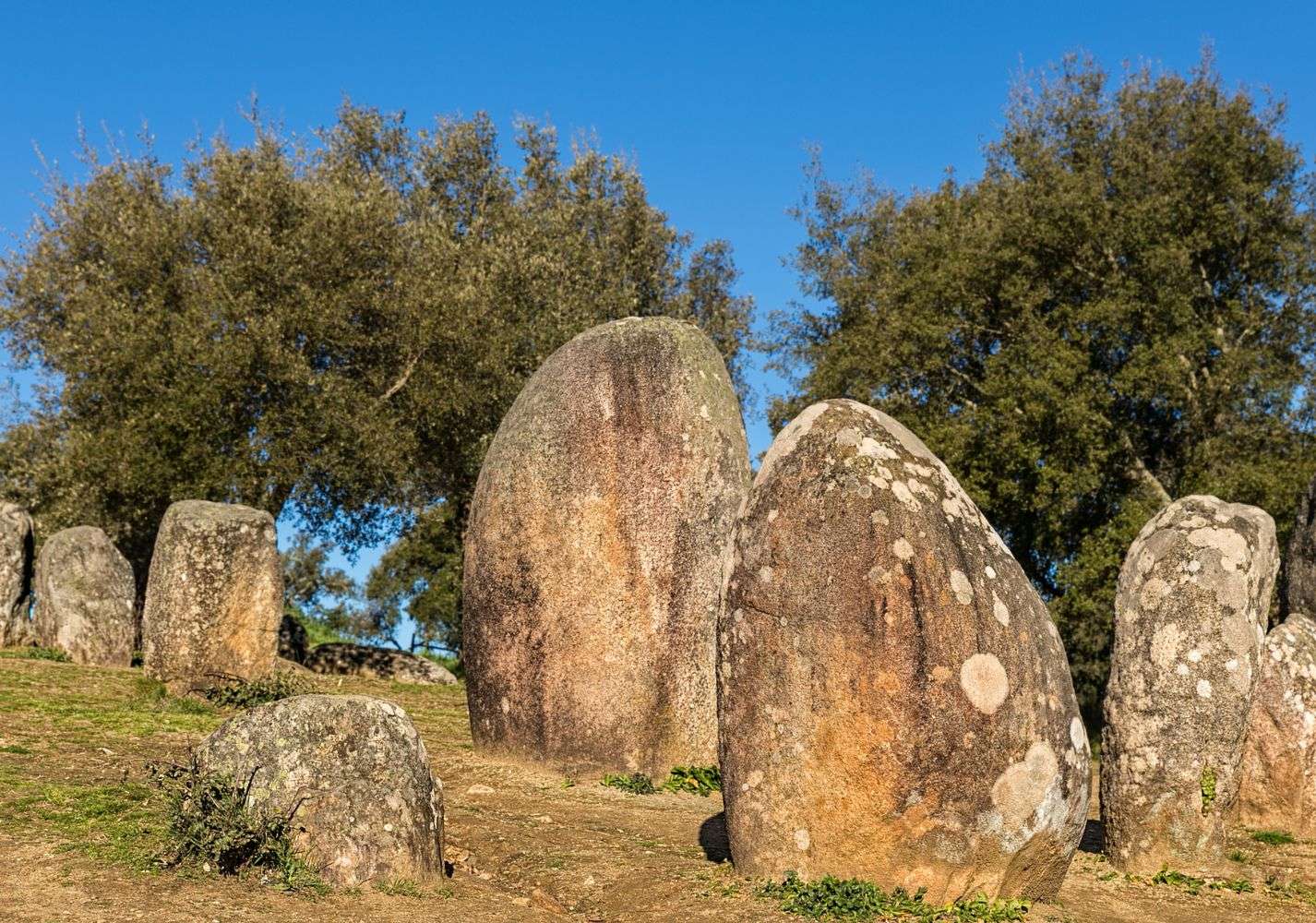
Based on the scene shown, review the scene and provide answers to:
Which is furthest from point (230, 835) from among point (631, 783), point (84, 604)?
point (84, 604)

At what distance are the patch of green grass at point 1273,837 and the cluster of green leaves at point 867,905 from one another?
202 inches

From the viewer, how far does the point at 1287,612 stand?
16.6 meters

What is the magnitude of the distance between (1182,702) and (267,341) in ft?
64.5

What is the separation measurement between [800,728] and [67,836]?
4908 mm

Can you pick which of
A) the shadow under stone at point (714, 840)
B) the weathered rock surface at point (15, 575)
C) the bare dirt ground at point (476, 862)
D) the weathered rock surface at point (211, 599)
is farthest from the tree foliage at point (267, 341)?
the shadow under stone at point (714, 840)

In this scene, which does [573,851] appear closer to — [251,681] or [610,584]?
[610,584]

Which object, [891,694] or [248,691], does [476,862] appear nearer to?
[891,694]

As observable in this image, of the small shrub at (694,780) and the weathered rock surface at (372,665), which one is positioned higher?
the weathered rock surface at (372,665)

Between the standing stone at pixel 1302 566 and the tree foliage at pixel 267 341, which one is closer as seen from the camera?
the standing stone at pixel 1302 566

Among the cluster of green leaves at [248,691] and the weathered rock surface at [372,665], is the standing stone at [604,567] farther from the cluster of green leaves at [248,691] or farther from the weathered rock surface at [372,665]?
the weathered rock surface at [372,665]

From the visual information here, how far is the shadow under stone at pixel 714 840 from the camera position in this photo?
9406mm

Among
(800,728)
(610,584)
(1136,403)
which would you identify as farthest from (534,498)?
(1136,403)

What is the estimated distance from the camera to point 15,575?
24.0 m

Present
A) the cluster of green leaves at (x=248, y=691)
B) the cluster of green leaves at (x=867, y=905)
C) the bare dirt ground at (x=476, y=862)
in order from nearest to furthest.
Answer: the bare dirt ground at (x=476, y=862), the cluster of green leaves at (x=867, y=905), the cluster of green leaves at (x=248, y=691)
